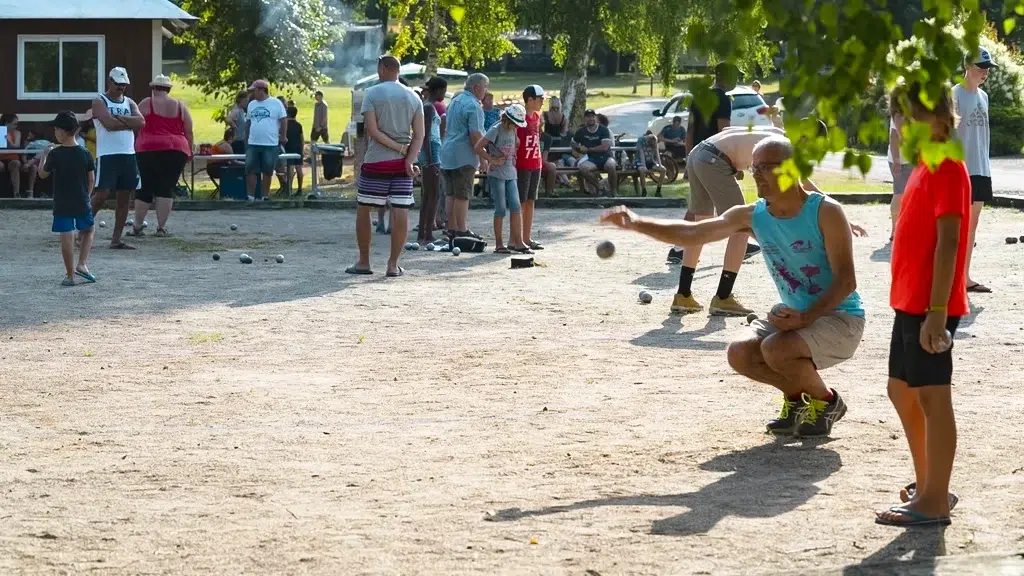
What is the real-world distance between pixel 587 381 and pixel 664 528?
3.02 meters

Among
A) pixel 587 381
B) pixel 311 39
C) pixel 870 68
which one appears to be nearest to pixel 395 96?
pixel 587 381

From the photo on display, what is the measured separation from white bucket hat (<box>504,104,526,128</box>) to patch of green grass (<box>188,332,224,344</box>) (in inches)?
202

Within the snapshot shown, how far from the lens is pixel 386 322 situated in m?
10.6

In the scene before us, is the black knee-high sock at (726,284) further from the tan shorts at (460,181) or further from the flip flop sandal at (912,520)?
the flip flop sandal at (912,520)

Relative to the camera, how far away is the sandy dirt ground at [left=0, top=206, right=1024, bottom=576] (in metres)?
5.17

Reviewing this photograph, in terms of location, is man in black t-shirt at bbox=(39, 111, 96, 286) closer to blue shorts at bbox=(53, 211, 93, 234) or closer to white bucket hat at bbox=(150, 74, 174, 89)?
blue shorts at bbox=(53, 211, 93, 234)

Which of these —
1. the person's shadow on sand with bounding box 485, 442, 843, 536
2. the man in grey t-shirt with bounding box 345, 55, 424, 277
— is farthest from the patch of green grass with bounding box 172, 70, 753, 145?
the person's shadow on sand with bounding box 485, 442, 843, 536

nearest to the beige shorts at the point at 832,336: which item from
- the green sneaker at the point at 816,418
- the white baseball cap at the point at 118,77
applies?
the green sneaker at the point at 816,418

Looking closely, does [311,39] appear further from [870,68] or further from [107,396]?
[870,68]

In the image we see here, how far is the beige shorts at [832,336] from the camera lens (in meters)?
6.70

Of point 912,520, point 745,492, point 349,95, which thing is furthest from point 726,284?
point 349,95

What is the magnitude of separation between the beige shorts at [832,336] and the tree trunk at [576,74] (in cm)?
2304

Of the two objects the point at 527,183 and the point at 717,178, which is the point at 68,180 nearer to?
the point at 527,183

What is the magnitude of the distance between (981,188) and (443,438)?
21.8 ft
